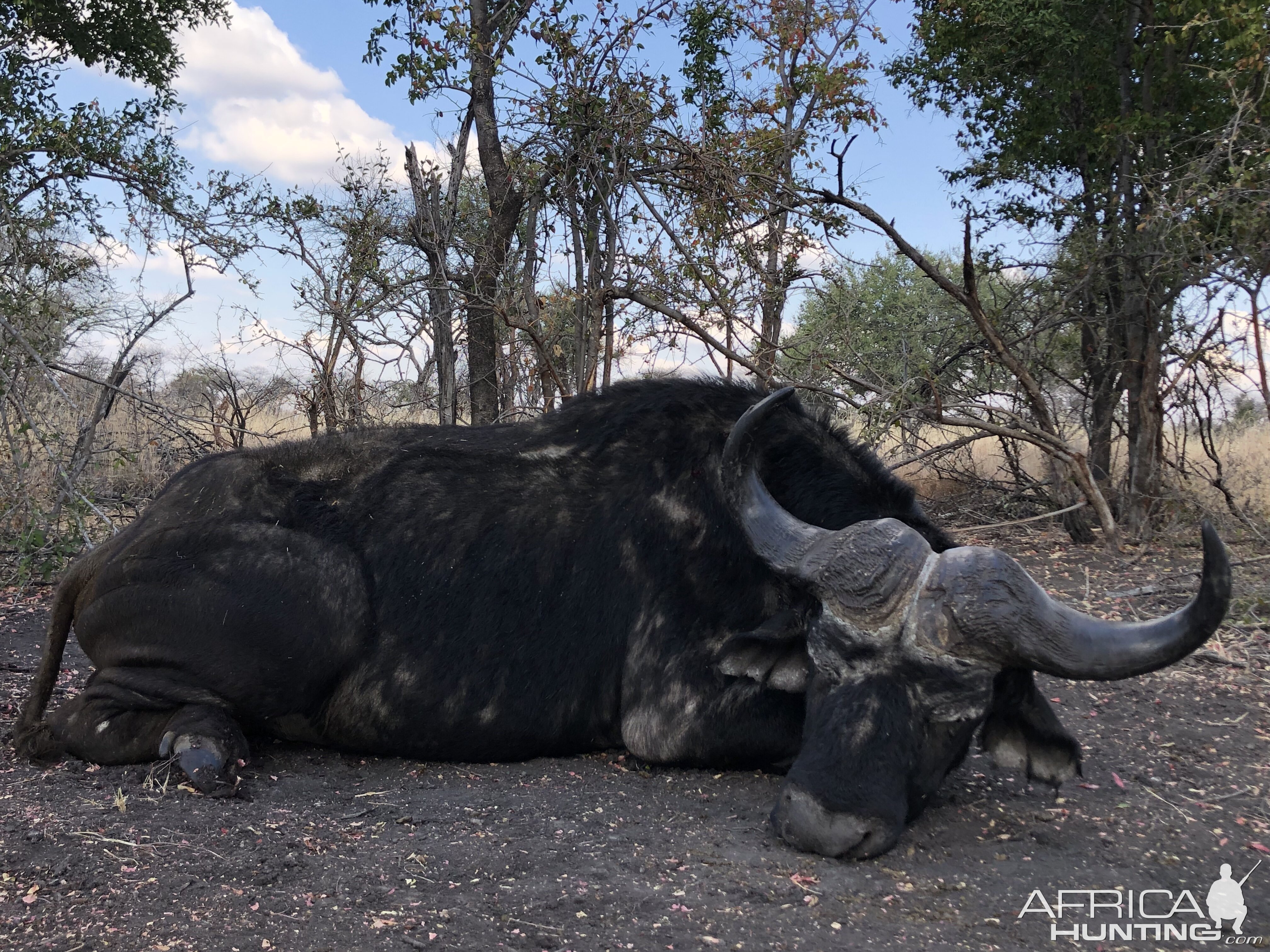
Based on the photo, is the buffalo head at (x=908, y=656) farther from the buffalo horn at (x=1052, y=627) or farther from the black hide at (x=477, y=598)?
the black hide at (x=477, y=598)

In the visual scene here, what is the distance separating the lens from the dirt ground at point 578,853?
9.10 feet

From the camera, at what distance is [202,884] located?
2951mm

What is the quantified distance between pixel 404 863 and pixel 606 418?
232 cm

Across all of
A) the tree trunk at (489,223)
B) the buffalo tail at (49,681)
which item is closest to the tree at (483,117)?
the tree trunk at (489,223)

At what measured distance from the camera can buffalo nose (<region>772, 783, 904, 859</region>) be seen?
3225 millimetres

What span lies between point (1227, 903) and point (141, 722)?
408 cm

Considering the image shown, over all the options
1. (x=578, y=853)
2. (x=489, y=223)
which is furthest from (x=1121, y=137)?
(x=578, y=853)

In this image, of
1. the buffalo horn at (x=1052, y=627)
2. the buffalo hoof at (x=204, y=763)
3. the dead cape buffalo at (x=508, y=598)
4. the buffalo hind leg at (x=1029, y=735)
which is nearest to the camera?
the buffalo horn at (x=1052, y=627)

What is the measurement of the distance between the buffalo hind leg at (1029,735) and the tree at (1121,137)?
18.6 ft

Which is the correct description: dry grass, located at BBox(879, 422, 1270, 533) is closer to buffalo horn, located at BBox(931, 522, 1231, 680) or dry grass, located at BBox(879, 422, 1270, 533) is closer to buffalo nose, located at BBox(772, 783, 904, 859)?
buffalo horn, located at BBox(931, 522, 1231, 680)

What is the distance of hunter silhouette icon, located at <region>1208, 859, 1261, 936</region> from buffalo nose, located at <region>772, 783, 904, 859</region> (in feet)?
3.07

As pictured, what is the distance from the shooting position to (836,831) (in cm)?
323

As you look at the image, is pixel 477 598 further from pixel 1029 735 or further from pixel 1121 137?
pixel 1121 137

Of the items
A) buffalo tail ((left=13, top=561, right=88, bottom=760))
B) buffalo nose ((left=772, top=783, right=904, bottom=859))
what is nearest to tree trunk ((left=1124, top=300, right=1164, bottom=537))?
buffalo nose ((left=772, top=783, right=904, bottom=859))
